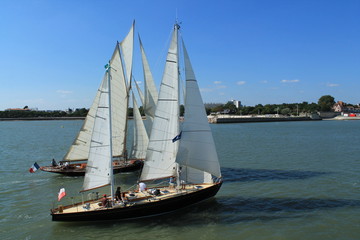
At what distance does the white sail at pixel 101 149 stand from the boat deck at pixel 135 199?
1.61m

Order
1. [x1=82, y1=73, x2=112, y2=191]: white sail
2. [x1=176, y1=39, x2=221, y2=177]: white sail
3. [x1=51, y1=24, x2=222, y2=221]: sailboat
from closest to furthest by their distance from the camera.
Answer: [x1=51, y1=24, x2=222, y2=221]: sailboat → [x1=82, y1=73, x2=112, y2=191]: white sail → [x1=176, y1=39, x2=221, y2=177]: white sail

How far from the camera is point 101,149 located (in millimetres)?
21531

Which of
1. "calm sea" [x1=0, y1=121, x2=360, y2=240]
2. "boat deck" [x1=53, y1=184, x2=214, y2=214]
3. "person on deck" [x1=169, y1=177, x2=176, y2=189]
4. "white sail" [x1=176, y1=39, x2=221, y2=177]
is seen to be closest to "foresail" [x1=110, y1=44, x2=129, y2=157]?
"calm sea" [x1=0, y1=121, x2=360, y2=240]

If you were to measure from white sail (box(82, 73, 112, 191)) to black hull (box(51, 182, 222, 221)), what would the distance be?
101 inches

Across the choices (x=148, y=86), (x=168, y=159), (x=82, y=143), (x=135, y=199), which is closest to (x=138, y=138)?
(x=148, y=86)

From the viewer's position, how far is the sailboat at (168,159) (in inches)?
818

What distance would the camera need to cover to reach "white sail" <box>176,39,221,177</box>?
22812 mm

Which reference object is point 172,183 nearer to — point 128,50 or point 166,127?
point 166,127

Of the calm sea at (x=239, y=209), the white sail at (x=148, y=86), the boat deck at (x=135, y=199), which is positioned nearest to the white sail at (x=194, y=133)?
the boat deck at (x=135, y=199)

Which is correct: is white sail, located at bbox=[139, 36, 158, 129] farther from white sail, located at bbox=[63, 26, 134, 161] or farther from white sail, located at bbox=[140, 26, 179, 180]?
white sail, located at bbox=[140, 26, 179, 180]

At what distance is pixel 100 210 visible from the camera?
19969 mm

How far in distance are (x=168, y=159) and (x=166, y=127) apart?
2.60 m

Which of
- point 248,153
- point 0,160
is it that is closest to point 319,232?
point 248,153

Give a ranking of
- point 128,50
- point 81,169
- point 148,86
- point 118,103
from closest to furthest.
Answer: point 118,103 < point 148,86 < point 128,50 < point 81,169
